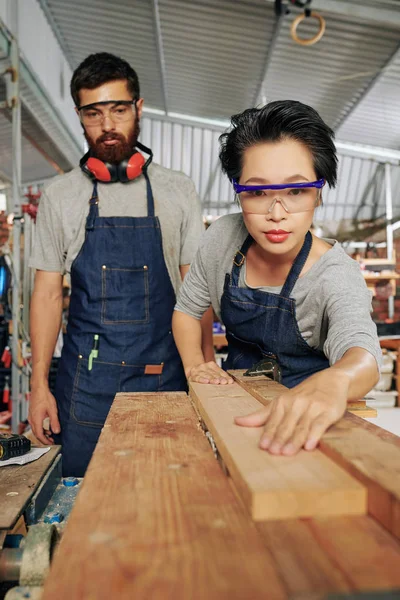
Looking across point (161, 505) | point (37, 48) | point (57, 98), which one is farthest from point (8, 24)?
point (161, 505)

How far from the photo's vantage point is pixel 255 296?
5.81ft

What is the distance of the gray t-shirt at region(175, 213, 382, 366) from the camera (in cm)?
138

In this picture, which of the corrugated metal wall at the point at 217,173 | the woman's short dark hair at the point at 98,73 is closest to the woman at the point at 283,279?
the woman's short dark hair at the point at 98,73

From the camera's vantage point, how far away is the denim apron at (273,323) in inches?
66.2

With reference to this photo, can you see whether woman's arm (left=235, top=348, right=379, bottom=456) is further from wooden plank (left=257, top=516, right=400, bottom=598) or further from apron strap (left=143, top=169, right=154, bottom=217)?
apron strap (left=143, top=169, right=154, bottom=217)

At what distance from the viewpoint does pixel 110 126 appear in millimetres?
2346

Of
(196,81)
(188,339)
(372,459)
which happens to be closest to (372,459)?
(372,459)

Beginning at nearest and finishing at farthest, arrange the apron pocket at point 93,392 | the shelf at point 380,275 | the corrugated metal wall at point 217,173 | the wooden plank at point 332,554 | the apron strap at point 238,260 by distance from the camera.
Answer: the wooden plank at point 332,554 < the apron strap at point 238,260 < the apron pocket at point 93,392 < the shelf at point 380,275 < the corrugated metal wall at point 217,173

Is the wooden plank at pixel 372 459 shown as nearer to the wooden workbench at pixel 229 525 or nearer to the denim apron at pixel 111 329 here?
the wooden workbench at pixel 229 525

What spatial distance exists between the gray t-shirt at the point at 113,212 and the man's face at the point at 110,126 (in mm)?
157

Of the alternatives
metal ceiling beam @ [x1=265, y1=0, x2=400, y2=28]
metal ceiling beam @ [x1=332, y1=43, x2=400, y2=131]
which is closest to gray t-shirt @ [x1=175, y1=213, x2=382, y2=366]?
metal ceiling beam @ [x1=265, y1=0, x2=400, y2=28]

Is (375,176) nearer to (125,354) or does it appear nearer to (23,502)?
(125,354)

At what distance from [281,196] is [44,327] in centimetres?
140

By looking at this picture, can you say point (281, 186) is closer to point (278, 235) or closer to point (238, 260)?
point (278, 235)
